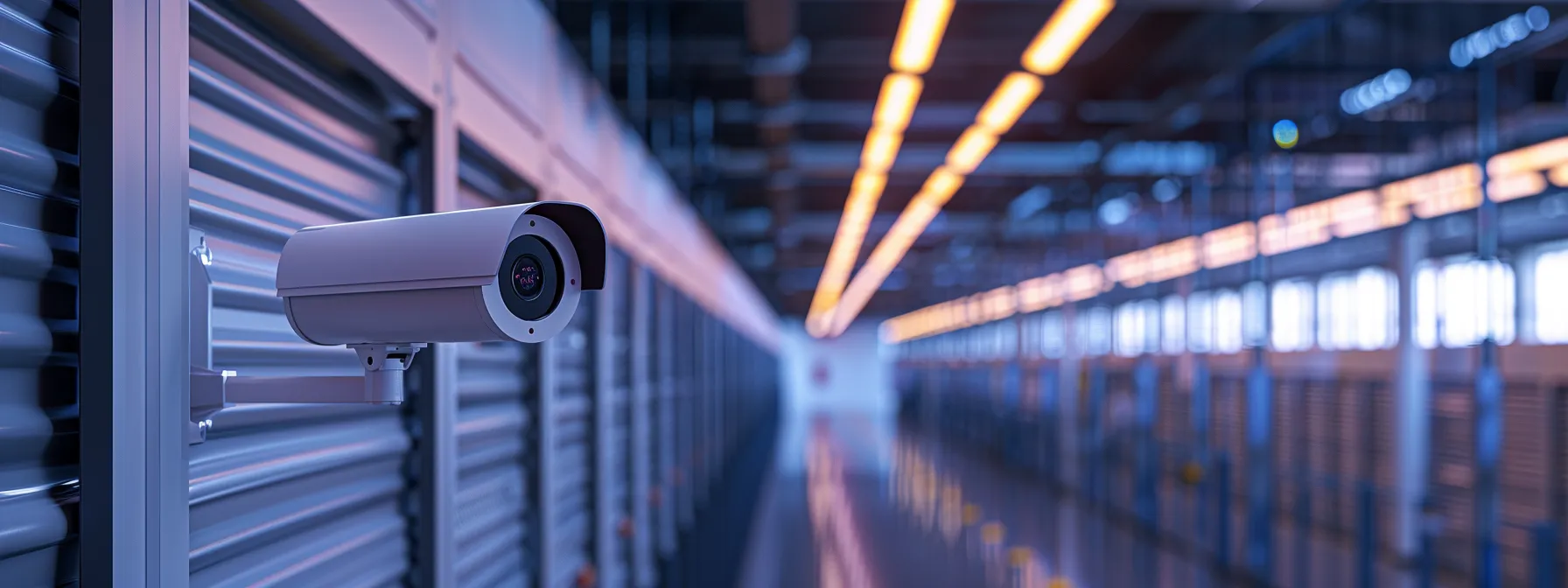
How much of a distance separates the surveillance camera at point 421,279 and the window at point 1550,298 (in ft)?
17.3

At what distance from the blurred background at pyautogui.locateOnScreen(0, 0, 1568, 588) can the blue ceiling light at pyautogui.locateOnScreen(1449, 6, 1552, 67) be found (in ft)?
0.07

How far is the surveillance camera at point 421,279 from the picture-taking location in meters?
1.26

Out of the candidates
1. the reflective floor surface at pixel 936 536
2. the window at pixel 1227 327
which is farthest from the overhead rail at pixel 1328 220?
the reflective floor surface at pixel 936 536

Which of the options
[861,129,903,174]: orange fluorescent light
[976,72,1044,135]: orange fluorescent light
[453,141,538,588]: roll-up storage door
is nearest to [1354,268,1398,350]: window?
[976,72,1044,135]: orange fluorescent light

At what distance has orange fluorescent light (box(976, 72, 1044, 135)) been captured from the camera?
5.88 m

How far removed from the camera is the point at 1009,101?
6352mm

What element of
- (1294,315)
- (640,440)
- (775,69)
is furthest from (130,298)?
(1294,315)

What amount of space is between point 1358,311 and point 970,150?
3.33 meters

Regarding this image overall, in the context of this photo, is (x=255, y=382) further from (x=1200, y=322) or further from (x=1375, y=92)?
(x=1200, y=322)

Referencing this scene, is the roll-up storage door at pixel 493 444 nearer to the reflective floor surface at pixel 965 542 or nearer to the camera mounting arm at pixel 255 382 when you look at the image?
the camera mounting arm at pixel 255 382

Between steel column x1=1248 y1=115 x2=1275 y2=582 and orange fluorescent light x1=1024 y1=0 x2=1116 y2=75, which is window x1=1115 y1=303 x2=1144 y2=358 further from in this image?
orange fluorescent light x1=1024 y1=0 x2=1116 y2=75

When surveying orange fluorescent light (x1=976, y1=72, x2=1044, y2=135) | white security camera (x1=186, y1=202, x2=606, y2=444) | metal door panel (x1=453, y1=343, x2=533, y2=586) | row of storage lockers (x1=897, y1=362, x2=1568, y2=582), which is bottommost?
row of storage lockers (x1=897, y1=362, x2=1568, y2=582)

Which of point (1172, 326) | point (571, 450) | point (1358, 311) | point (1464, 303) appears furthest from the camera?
point (1172, 326)

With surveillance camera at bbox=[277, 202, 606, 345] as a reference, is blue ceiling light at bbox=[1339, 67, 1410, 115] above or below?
above
